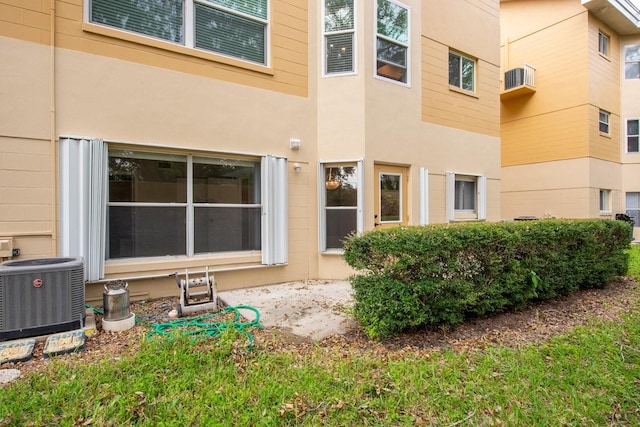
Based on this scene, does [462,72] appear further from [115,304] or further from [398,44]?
[115,304]

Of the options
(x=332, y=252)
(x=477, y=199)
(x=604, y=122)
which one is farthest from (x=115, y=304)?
(x=604, y=122)

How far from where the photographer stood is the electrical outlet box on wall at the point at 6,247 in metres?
4.06

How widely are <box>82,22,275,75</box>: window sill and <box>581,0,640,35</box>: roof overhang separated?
13.4m

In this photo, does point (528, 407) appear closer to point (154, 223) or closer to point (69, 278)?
point (69, 278)

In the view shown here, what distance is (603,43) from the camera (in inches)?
528

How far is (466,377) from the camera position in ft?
9.23

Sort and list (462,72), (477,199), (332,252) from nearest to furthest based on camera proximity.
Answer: (332,252), (462,72), (477,199)

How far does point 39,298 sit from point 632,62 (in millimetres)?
20605

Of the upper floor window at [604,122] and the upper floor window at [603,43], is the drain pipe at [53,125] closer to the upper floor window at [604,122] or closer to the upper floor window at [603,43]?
the upper floor window at [604,122]

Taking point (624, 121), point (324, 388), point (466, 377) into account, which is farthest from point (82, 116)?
point (624, 121)

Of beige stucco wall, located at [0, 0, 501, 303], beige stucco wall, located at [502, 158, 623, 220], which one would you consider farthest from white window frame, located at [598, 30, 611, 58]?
beige stucco wall, located at [0, 0, 501, 303]

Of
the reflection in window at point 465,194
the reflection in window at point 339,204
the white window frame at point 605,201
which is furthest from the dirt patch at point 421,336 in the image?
the white window frame at point 605,201

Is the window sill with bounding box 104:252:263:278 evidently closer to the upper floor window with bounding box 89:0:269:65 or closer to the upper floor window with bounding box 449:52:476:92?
the upper floor window with bounding box 89:0:269:65

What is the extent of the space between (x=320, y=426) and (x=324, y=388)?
400 mm
